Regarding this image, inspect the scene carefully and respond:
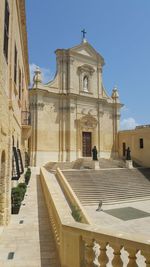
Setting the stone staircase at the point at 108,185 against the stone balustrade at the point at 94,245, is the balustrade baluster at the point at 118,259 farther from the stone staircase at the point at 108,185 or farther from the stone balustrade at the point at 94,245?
the stone staircase at the point at 108,185

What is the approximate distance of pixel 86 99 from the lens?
3027cm

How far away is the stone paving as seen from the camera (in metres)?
5.18

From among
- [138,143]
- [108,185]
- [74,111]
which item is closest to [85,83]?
[74,111]

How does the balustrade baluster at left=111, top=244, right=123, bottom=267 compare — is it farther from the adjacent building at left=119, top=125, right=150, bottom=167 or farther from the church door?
the adjacent building at left=119, top=125, right=150, bottom=167

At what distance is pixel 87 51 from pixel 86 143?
41.8 ft

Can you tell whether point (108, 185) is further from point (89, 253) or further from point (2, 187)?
point (89, 253)

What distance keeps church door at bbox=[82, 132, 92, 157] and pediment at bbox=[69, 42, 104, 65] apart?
426 inches

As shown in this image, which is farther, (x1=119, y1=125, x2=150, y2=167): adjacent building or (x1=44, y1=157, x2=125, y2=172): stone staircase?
(x1=119, y1=125, x2=150, y2=167): adjacent building

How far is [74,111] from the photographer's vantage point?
95.5 feet

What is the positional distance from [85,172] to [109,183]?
278cm

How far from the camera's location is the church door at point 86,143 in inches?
1191

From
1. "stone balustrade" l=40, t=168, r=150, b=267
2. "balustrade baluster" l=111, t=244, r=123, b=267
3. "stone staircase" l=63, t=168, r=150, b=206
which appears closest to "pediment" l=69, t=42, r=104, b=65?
"stone staircase" l=63, t=168, r=150, b=206

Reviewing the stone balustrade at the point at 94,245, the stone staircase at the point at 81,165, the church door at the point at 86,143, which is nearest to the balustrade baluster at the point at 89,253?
the stone balustrade at the point at 94,245

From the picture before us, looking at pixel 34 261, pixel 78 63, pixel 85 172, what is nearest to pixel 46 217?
pixel 34 261
